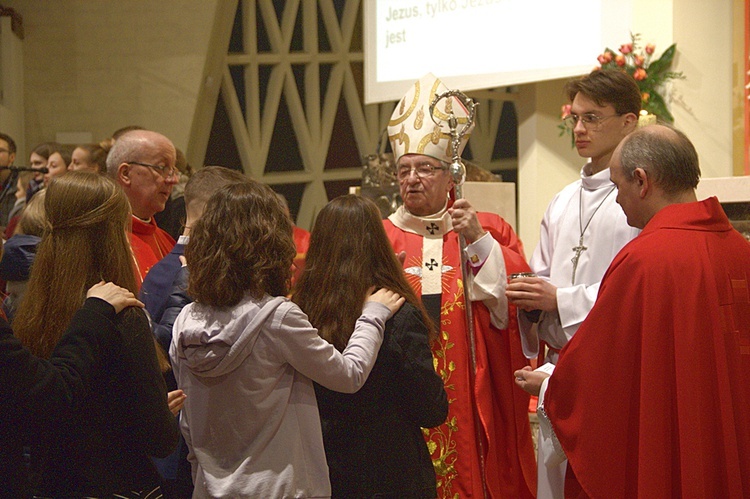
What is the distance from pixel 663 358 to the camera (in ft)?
7.44

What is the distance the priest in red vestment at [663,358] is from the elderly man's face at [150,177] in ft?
6.27

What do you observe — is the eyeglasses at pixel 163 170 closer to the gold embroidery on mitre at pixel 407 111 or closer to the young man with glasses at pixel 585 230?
the gold embroidery on mitre at pixel 407 111

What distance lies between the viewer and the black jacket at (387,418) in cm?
242

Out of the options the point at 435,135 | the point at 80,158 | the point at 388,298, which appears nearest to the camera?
the point at 388,298

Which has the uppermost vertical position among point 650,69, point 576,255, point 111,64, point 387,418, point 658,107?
point 111,64

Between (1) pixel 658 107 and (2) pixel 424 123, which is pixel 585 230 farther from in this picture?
(1) pixel 658 107

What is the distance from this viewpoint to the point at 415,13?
7145mm

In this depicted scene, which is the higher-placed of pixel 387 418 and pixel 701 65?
pixel 701 65

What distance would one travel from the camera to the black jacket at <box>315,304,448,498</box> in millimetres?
2424

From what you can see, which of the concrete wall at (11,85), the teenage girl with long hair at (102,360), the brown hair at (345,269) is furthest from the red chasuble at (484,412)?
the concrete wall at (11,85)

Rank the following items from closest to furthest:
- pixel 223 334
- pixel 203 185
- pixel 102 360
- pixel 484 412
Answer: pixel 102 360 → pixel 223 334 → pixel 203 185 → pixel 484 412

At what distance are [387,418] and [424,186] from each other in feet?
4.67

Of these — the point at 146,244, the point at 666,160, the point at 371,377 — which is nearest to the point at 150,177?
the point at 146,244

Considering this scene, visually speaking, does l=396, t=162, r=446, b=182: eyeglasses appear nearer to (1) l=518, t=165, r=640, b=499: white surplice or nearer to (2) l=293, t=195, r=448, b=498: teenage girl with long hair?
(1) l=518, t=165, r=640, b=499: white surplice
